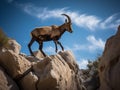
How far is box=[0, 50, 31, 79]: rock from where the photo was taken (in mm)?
11445

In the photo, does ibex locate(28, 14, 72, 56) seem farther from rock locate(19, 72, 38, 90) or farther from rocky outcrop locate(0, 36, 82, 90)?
rock locate(19, 72, 38, 90)

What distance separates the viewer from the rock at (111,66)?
8.80m

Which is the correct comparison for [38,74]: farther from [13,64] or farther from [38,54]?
[38,54]

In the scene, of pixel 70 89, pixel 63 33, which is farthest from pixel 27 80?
pixel 63 33

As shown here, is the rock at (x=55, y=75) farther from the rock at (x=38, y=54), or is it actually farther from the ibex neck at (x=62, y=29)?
the rock at (x=38, y=54)

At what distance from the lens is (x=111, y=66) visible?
9.52 meters

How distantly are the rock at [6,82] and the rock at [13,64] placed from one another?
44cm

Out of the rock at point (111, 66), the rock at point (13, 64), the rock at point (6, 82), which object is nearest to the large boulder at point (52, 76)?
the rock at point (13, 64)

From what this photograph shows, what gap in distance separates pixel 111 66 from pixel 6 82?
4.92 metres

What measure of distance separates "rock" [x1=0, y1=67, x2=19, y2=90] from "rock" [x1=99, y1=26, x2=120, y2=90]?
4.21 meters

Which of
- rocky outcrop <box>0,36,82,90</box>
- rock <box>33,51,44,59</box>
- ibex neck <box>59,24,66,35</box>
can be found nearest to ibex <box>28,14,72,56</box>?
ibex neck <box>59,24,66,35</box>

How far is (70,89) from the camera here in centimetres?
1180

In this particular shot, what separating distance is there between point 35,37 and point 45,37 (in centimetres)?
74

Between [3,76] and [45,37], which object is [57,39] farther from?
[3,76]
